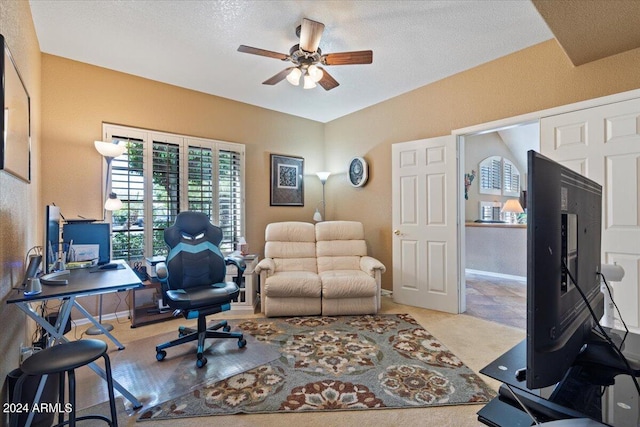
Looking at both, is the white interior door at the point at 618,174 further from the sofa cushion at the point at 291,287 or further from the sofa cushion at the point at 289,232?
the sofa cushion at the point at 289,232

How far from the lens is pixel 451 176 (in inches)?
133

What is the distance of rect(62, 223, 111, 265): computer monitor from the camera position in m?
2.47

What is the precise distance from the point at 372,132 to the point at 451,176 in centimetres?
147

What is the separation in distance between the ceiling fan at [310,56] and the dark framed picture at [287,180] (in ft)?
6.05

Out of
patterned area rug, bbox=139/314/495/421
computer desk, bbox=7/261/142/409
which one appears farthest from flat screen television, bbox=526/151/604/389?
computer desk, bbox=7/261/142/409

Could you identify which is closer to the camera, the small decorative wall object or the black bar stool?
the black bar stool

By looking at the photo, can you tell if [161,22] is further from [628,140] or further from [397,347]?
[628,140]

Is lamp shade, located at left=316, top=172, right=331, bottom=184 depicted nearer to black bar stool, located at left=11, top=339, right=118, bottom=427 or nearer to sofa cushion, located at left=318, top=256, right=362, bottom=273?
sofa cushion, located at left=318, top=256, right=362, bottom=273

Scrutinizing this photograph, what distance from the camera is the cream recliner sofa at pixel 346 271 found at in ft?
10.7

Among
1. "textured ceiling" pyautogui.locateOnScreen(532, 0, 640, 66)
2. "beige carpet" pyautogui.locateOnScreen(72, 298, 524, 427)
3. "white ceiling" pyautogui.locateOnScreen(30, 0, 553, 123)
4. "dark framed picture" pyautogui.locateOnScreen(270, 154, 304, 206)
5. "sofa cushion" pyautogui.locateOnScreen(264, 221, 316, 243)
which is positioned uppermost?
"white ceiling" pyautogui.locateOnScreen(30, 0, 553, 123)

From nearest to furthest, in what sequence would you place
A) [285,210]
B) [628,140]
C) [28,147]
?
1. [28,147]
2. [628,140]
3. [285,210]

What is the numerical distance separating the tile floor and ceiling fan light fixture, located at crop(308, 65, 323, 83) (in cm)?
295

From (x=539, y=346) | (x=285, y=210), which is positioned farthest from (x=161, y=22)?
(x=539, y=346)

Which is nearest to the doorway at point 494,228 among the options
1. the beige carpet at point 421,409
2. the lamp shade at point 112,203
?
the beige carpet at point 421,409
